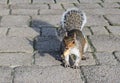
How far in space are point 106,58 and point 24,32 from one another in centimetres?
192

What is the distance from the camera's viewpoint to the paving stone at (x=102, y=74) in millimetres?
5083

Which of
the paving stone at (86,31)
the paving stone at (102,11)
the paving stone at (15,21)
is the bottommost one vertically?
the paving stone at (102,11)

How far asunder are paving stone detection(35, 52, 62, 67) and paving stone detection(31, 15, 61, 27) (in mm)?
1646

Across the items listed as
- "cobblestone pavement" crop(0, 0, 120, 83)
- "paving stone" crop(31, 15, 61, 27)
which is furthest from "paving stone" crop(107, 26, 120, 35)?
"paving stone" crop(31, 15, 61, 27)

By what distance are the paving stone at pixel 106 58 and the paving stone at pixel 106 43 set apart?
20cm

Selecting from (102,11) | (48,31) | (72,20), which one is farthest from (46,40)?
(102,11)

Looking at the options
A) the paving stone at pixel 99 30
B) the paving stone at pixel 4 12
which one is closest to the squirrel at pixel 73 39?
the paving stone at pixel 99 30

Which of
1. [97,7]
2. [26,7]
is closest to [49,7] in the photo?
[26,7]

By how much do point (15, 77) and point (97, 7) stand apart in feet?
14.5

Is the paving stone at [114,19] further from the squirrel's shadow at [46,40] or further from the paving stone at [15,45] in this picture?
the paving stone at [15,45]

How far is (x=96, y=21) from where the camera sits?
7883mm

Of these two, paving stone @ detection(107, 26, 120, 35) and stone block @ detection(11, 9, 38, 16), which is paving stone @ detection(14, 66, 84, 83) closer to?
paving stone @ detection(107, 26, 120, 35)

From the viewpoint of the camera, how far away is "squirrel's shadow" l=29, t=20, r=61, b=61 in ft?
19.9

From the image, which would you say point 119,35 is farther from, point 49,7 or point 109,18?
point 49,7
